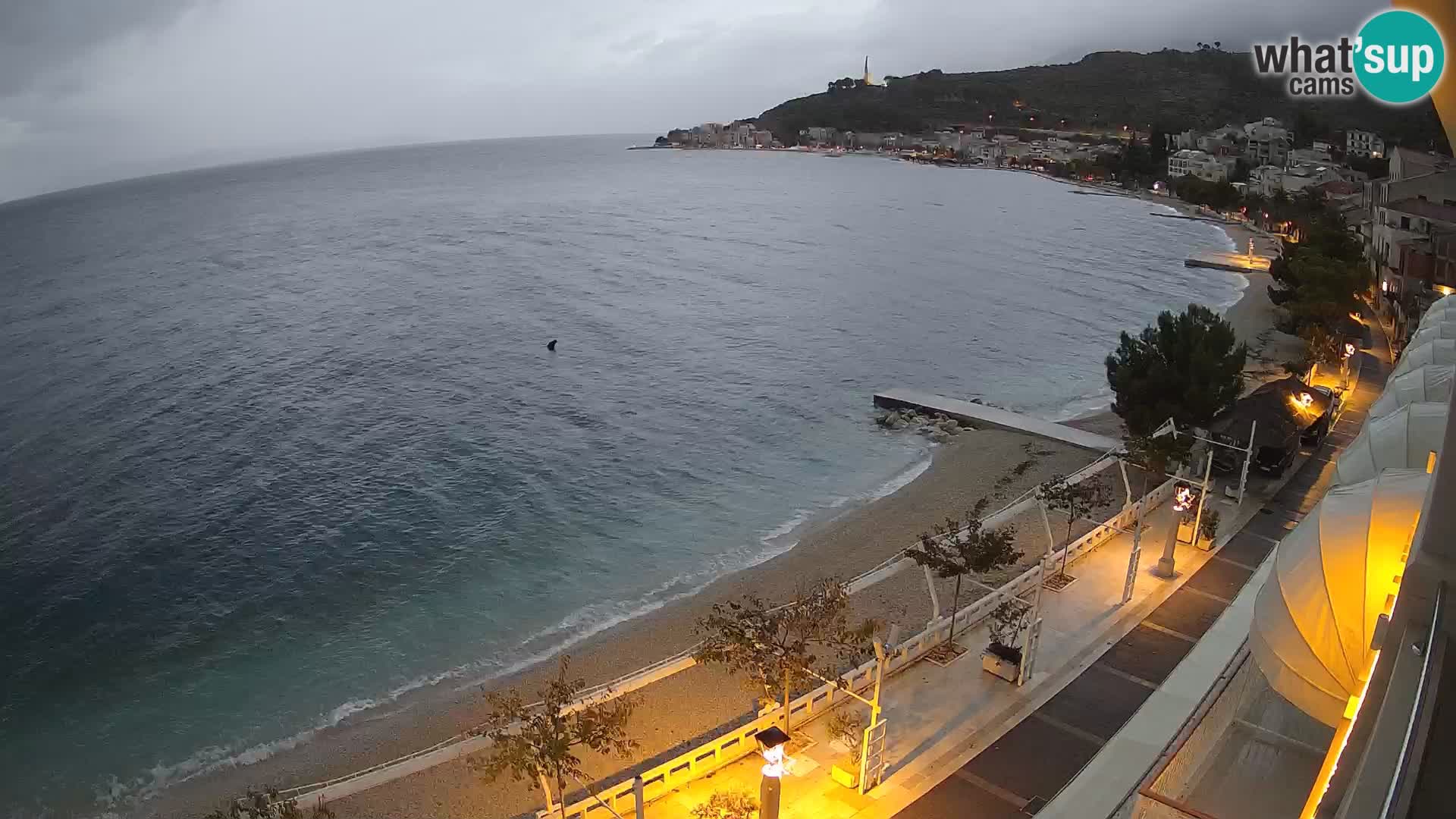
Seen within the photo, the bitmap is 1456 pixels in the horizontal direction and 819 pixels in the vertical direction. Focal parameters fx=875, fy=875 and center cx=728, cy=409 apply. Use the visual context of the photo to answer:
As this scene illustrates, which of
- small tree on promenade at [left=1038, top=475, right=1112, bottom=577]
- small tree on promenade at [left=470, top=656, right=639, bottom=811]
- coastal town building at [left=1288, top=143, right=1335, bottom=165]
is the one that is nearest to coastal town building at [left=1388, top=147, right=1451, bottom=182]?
small tree on promenade at [left=1038, top=475, right=1112, bottom=577]

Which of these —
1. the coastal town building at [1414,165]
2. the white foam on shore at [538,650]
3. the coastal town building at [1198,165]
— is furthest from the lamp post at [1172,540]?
the coastal town building at [1198,165]

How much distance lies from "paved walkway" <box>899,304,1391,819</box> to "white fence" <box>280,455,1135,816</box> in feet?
7.92

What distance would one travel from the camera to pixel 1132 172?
459ft

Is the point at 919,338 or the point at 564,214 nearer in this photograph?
the point at 919,338

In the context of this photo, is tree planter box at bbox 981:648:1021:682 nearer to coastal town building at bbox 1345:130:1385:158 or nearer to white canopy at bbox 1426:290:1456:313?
white canopy at bbox 1426:290:1456:313

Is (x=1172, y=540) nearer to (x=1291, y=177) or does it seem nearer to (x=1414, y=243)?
(x=1414, y=243)

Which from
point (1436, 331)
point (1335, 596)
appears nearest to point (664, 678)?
point (1335, 596)

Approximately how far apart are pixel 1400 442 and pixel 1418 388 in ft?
14.8

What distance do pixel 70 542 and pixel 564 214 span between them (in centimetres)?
9866

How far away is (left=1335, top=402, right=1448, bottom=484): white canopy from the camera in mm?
12797

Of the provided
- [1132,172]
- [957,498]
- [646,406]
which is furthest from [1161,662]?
[1132,172]

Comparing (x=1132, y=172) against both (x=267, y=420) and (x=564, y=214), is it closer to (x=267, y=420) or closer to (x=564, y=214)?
(x=564, y=214)

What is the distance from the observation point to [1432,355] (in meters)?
19.1

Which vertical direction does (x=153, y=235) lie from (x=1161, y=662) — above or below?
above
